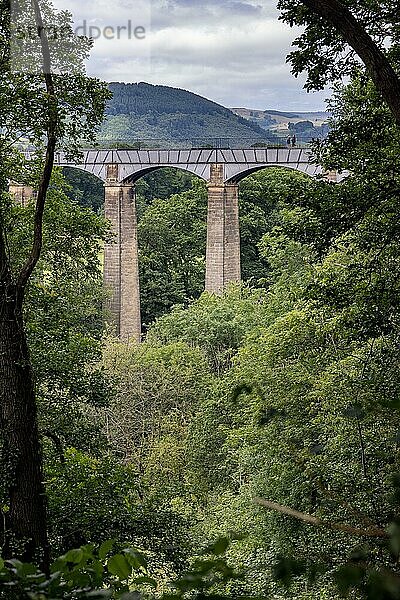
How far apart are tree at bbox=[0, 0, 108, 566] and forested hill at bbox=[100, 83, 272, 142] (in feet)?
121

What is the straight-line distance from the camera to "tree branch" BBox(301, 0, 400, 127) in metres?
3.97

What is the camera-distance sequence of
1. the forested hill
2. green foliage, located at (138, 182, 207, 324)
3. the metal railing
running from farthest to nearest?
the forested hill → green foliage, located at (138, 182, 207, 324) → the metal railing

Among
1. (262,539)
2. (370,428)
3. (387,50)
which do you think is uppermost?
(387,50)

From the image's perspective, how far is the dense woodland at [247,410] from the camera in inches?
64.4

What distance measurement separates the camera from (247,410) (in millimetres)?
14438

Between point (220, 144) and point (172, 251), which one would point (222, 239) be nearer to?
point (220, 144)

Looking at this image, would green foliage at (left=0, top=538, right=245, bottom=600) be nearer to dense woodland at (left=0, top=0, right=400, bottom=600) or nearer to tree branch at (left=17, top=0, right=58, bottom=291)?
dense woodland at (left=0, top=0, right=400, bottom=600)

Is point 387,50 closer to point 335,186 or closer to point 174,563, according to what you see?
point 335,186

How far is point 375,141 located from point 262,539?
23.2ft

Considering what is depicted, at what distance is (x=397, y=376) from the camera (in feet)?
21.5

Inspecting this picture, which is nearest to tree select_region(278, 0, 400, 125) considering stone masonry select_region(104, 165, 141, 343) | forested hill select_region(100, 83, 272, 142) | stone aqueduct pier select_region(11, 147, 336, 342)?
stone aqueduct pier select_region(11, 147, 336, 342)

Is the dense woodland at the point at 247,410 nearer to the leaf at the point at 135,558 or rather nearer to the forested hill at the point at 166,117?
the leaf at the point at 135,558

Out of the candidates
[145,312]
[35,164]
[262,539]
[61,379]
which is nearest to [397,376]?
[61,379]

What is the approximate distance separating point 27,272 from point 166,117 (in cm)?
3937
